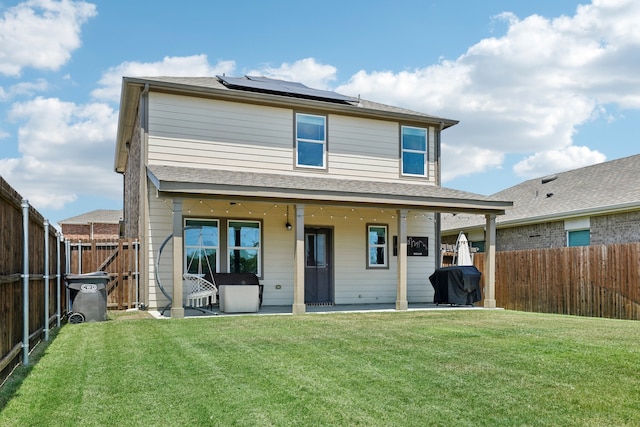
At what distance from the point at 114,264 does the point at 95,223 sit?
89.7 ft

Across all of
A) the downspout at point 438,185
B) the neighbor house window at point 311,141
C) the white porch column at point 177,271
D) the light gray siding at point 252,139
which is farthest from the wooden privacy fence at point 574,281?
the white porch column at point 177,271

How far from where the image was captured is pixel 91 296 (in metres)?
10.3

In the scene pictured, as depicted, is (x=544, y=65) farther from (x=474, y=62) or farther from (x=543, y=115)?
(x=543, y=115)

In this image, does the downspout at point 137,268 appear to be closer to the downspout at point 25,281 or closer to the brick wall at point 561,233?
the downspout at point 25,281

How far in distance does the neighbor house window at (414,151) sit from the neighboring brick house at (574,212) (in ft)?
15.1

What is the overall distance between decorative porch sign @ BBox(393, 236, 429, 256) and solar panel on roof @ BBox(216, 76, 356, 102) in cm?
422

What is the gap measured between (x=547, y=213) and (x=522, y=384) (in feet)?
44.0

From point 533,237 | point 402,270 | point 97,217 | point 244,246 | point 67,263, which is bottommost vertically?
point 402,270

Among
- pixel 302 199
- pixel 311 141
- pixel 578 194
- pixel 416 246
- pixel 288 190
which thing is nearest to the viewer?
pixel 288 190

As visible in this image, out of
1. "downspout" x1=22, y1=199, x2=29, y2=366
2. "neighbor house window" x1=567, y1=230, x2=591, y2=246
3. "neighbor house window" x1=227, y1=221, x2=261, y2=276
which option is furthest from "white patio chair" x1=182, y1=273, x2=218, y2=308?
"neighbor house window" x1=567, y1=230, x2=591, y2=246

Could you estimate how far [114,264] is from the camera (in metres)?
13.0

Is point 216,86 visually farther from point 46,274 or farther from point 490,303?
point 490,303

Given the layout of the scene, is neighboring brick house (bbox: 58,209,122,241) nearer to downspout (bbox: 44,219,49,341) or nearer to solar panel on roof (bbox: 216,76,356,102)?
solar panel on roof (bbox: 216,76,356,102)

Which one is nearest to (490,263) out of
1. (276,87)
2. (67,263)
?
(276,87)
